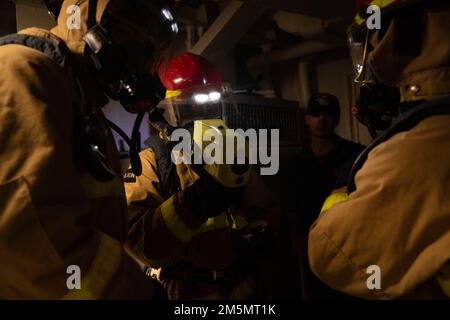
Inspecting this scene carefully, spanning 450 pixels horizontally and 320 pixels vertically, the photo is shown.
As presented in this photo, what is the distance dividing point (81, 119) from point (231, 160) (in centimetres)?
62

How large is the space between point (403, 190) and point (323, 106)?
2033mm

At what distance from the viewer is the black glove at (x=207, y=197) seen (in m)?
1.41

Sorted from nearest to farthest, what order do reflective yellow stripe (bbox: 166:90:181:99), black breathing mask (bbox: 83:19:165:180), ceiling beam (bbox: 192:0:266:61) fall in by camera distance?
black breathing mask (bbox: 83:19:165:180) < reflective yellow stripe (bbox: 166:90:181:99) < ceiling beam (bbox: 192:0:266:61)

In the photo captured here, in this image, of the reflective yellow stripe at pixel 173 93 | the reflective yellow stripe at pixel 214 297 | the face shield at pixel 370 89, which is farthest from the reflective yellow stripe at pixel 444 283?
the reflective yellow stripe at pixel 173 93

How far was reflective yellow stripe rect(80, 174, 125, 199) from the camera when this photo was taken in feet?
3.07

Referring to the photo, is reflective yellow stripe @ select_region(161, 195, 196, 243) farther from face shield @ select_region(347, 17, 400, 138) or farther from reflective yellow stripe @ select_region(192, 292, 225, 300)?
face shield @ select_region(347, 17, 400, 138)

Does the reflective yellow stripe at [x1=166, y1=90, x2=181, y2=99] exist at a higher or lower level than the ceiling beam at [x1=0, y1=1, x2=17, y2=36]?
lower

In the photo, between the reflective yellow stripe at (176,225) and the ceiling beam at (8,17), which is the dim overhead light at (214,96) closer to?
the reflective yellow stripe at (176,225)

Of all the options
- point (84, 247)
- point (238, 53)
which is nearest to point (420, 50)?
point (84, 247)

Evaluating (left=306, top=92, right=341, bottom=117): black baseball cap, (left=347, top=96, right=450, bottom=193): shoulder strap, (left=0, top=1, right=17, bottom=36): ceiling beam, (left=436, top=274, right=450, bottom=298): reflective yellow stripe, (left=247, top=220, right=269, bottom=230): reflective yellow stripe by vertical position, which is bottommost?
(left=247, top=220, right=269, bottom=230): reflective yellow stripe

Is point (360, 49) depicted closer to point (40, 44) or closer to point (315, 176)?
point (40, 44)

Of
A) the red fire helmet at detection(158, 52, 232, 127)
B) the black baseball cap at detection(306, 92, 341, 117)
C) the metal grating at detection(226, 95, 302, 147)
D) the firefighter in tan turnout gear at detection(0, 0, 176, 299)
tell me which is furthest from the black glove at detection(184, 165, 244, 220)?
the black baseball cap at detection(306, 92, 341, 117)

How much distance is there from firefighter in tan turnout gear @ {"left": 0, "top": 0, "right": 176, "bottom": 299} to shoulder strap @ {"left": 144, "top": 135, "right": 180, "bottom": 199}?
0.63 m

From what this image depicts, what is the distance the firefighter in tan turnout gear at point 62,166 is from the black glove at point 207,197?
0.38 metres
